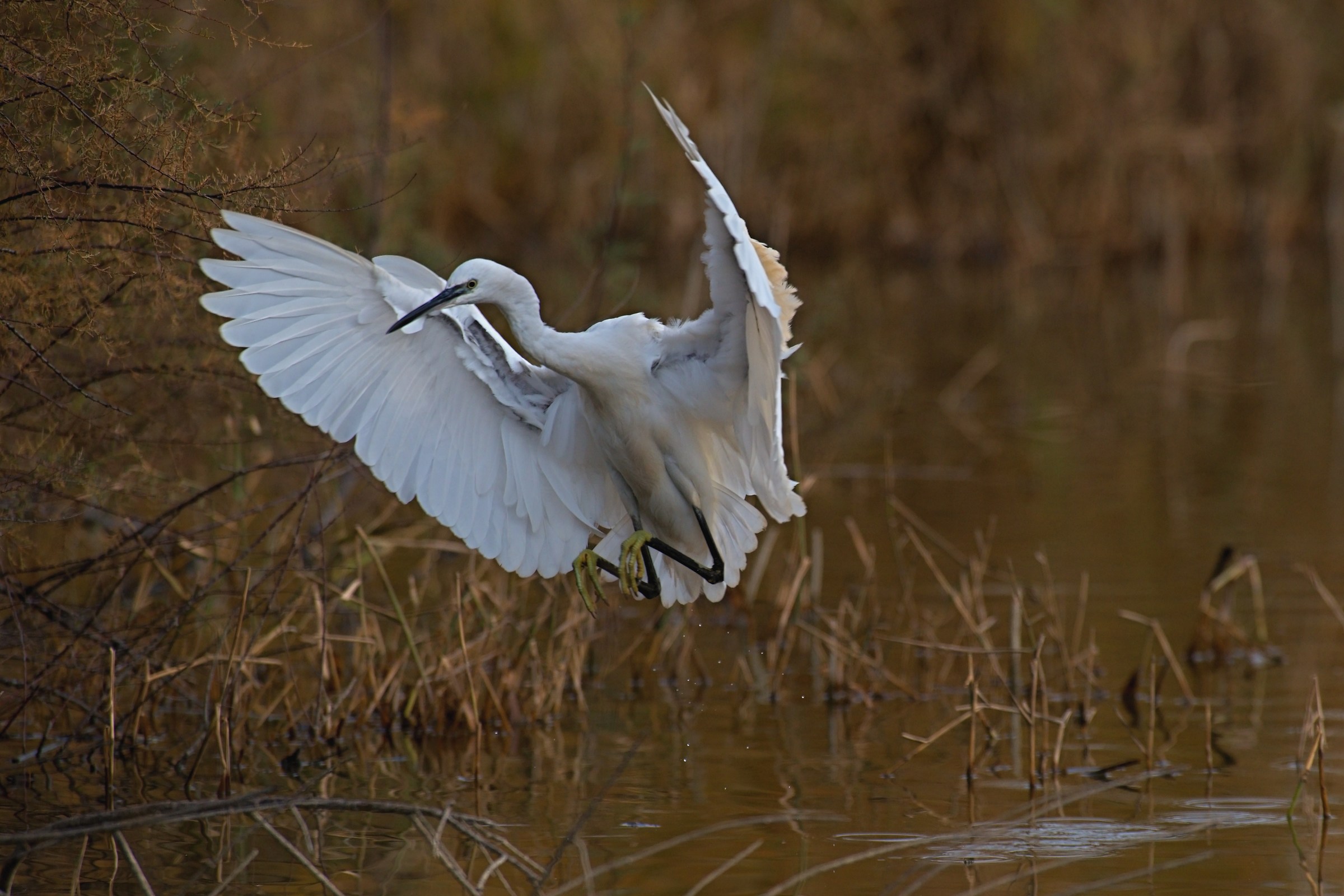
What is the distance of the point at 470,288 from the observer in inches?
166

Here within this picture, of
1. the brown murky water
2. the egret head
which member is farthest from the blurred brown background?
the egret head

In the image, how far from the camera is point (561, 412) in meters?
4.68

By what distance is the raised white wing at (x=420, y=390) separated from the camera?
4.22 metres

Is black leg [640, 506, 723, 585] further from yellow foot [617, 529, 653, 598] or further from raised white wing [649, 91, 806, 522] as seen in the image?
raised white wing [649, 91, 806, 522]

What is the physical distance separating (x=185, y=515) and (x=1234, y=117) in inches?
453

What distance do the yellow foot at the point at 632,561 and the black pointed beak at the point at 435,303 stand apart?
0.92 meters

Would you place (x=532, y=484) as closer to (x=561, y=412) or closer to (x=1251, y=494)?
(x=561, y=412)

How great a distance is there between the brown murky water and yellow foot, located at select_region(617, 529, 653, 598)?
46 centimetres

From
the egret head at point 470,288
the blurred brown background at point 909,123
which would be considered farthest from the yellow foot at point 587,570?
the blurred brown background at point 909,123

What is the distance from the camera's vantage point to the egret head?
417 cm

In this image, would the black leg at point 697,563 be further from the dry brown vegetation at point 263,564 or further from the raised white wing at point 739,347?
the dry brown vegetation at point 263,564

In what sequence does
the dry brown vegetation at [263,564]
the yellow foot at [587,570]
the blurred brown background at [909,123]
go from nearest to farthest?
1. the dry brown vegetation at [263,564]
2. the yellow foot at [587,570]
3. the blurred brown background at [909,123]

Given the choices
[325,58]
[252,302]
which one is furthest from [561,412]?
[325,58]

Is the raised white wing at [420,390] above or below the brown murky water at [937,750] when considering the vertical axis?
above
